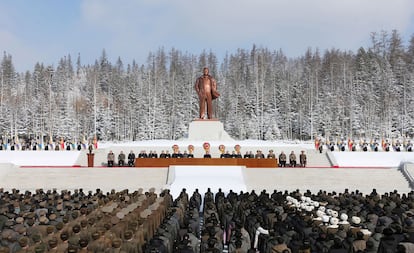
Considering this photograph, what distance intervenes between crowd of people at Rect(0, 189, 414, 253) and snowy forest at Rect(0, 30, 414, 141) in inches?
1636

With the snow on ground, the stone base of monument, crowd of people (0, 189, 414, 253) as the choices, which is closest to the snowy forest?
the stone base of monument

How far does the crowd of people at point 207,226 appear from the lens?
718 cm

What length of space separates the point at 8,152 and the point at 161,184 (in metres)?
12.8

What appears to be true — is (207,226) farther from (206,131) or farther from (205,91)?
(205,91)

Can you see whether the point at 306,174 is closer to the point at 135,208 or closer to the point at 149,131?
the point at 135,208

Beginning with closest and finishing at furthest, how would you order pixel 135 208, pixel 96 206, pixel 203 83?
pixel 135 208
pixel 96 206
pixel 203 83

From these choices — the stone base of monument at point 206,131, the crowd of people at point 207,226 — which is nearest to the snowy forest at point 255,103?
the stone base of monument at point 206,131

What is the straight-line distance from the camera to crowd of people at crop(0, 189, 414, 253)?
7176 millimetres

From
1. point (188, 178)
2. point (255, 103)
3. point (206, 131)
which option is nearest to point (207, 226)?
point (188, 178)

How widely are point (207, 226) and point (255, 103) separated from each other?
50559 mm

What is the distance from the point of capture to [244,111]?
190ft

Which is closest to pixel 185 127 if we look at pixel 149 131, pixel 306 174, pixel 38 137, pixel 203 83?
pixel 149 131

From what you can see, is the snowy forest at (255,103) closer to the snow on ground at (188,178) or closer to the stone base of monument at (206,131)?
the stone base of monument at (206,131)

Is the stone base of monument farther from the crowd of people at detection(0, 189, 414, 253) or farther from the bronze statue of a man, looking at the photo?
the crowd of people at detection(0, 189, 414, 253)
